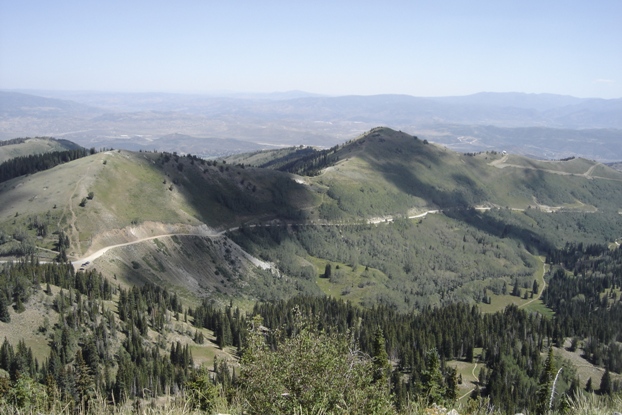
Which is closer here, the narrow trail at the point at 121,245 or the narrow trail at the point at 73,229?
the narrow trail at the point at 121,245

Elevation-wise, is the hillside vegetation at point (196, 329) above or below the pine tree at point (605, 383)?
above

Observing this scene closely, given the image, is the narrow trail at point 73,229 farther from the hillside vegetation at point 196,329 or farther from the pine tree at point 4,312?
the pine tree at point 4,312

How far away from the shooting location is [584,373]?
130875mm

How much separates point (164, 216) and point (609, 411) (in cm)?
17723

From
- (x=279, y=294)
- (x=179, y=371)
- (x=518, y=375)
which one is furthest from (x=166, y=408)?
(x=279, y=294)

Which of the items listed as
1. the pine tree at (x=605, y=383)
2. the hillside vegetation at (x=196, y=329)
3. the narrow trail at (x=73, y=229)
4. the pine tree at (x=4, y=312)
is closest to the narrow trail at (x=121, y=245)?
the hillside vegetation at (x=196, y=329)

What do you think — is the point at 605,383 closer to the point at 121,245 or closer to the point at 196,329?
the point at 196,329

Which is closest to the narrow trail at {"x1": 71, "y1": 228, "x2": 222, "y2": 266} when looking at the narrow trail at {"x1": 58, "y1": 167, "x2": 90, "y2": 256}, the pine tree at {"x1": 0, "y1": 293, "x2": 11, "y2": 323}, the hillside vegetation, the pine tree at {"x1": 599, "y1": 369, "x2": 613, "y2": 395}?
the hillside vegetation

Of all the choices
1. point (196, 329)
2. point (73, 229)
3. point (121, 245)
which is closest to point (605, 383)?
point (196, 329)

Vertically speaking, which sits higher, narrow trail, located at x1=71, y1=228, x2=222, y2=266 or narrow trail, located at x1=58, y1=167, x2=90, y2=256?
narrow trail, located at x1=58, y1=167, x2=90, y2=256

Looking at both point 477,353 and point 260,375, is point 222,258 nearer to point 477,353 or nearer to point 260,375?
point 477,353

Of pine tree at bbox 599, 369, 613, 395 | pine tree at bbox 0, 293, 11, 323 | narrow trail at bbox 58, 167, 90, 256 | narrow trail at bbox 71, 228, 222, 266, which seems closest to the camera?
pine tree at bbox 0, 293, 11, 323

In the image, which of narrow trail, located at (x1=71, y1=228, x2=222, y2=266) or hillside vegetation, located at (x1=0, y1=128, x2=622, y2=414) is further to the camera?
narrow trail, located at (x1=71, y1=228, x2=222, y2=266)

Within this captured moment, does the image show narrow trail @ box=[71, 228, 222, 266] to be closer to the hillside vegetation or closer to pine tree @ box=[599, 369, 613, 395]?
the hillside vegetation
